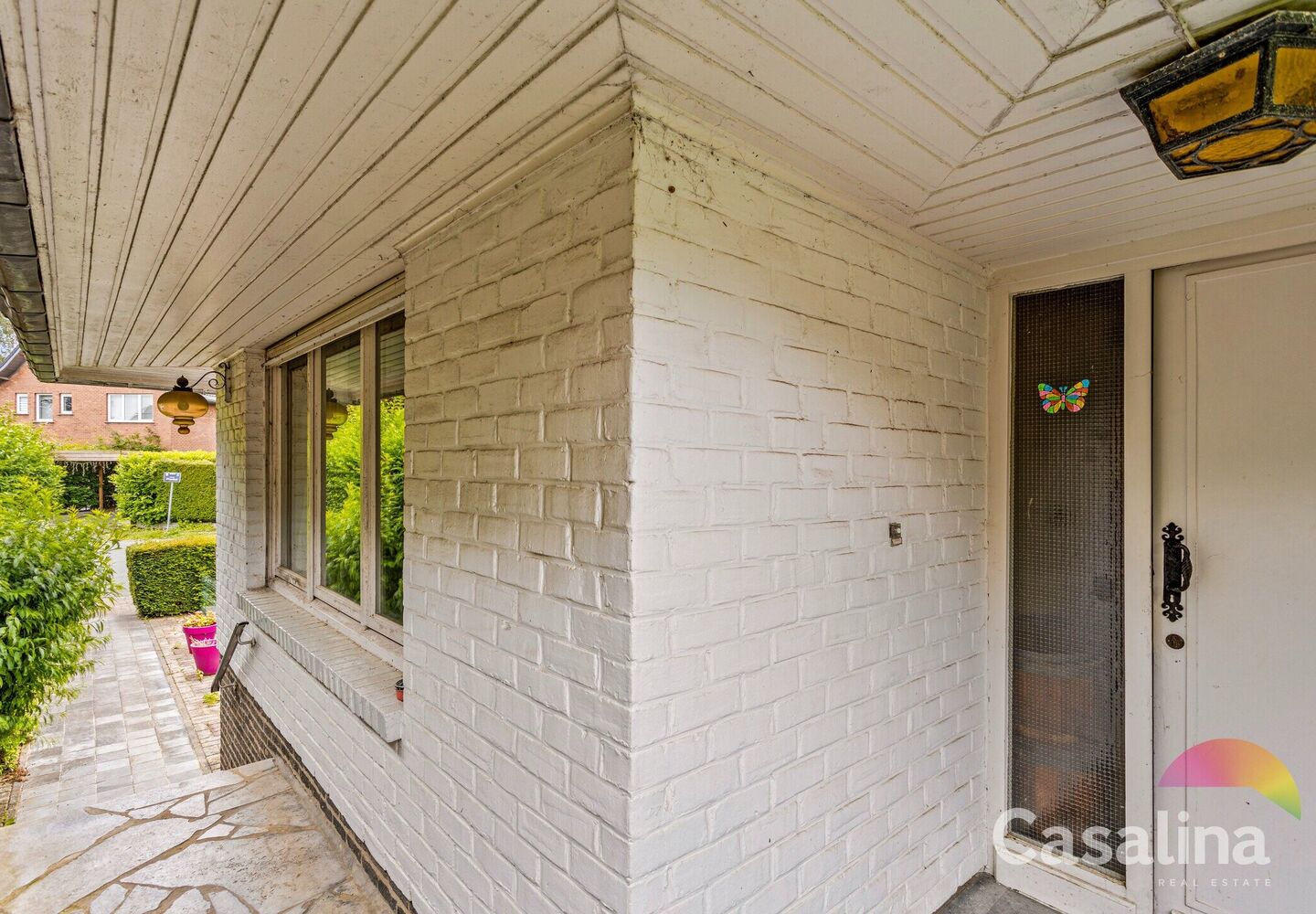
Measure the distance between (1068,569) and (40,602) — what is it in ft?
19.2

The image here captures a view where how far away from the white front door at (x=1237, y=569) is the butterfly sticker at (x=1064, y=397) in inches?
8.1

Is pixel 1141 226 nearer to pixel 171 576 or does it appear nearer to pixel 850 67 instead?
pixel 850 67

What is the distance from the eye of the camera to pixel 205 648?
244 inches

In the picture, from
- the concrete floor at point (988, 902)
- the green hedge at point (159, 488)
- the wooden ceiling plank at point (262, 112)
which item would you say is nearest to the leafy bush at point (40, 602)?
the wooden ceiling plank at point (262, 112)

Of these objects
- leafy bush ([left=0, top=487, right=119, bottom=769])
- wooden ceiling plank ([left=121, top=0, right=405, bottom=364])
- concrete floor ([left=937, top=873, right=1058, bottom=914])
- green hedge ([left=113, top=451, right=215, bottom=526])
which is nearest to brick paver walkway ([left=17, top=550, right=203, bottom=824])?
leafy bush ([left=0, top=487, right=119, bottom=769])

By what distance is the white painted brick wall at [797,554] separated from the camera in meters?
1.39

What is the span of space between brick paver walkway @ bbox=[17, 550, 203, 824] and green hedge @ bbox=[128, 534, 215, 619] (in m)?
2.26

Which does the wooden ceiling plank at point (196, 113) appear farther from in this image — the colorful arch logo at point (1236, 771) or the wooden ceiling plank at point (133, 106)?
the colorful arch logo at point (1236, 771)

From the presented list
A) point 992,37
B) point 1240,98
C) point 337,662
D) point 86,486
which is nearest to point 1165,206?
point 1240,98

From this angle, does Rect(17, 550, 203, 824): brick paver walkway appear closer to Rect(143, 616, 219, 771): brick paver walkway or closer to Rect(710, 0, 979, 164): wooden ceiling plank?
Rect(143, 616, 219, 771): brick paver walkway

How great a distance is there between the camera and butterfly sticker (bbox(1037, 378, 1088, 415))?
7.23 ft

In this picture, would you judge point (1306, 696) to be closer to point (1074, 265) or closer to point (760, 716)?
point (1074, 265)

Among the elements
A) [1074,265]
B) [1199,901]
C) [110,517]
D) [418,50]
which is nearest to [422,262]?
[418,50]

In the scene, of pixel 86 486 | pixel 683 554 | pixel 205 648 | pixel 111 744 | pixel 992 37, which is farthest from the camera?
pixel 86 486
